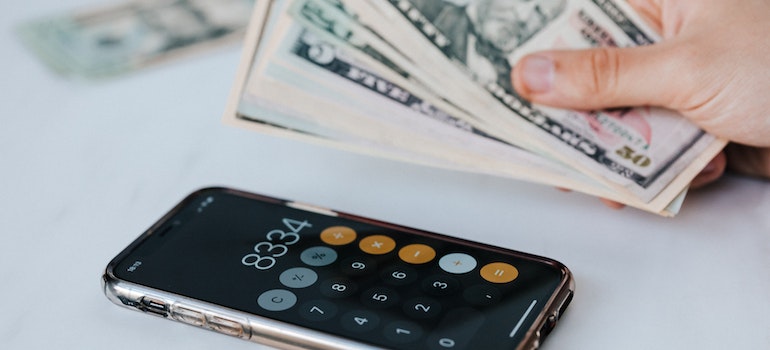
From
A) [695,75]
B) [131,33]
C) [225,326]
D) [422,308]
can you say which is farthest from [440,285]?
[131,33]

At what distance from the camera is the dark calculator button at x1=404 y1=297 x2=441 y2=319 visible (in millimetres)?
506

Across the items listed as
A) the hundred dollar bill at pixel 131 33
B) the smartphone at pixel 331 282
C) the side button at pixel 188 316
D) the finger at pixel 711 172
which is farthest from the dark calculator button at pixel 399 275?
the hundred dollar bill at pixel 131 33

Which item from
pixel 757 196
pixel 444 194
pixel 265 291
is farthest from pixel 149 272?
pixel 757 196

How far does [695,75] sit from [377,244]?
10.3 inches

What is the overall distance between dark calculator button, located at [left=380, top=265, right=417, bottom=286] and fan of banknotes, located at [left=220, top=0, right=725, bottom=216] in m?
0.14

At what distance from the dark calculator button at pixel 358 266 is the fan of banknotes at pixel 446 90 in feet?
0.43

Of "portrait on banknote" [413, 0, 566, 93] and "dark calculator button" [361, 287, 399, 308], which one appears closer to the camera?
"dark calculator button" [361, 287, 399, 308]

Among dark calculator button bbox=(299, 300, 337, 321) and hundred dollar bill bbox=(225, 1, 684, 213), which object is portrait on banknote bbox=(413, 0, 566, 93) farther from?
dark calculator button bbox=(299, 300, 337, 321)

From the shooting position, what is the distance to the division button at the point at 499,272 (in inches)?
21.0

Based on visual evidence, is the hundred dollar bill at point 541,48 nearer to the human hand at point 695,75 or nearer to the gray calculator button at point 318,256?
the human hand at point 695,75

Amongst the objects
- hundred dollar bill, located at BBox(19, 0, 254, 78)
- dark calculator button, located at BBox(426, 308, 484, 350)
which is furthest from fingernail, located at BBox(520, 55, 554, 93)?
hundred dollar bill, located at BBox(19, 0, 254, 78)

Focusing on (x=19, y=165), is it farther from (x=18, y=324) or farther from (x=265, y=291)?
(x=265, y=291)

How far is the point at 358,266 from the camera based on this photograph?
1.83 ft

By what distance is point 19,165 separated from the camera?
75cm
